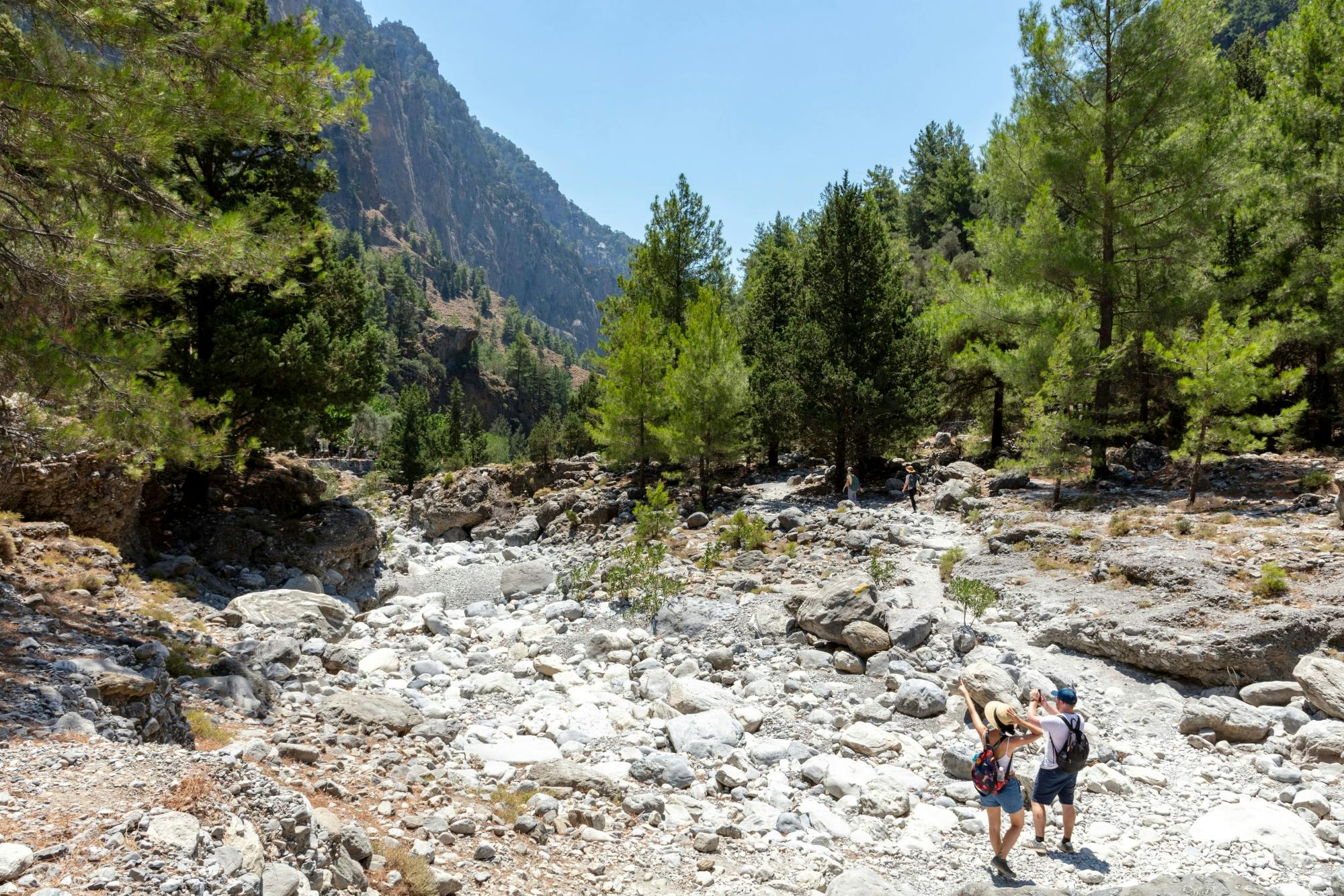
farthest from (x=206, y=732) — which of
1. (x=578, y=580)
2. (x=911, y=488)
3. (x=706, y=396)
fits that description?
(x=706, y=396)

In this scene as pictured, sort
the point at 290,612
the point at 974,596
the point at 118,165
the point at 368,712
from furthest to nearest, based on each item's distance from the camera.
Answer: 1. the point at 974,596
2. the point at 290,612
3. the point at 368,712
4. the point at 118,165

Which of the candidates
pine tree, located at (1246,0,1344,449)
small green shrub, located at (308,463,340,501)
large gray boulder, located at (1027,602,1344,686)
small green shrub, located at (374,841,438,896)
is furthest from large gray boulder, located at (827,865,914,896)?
pine tree, located at (1246,0,1344,449)

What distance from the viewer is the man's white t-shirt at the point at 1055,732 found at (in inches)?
228

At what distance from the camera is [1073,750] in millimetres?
5758

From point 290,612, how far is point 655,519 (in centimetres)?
907

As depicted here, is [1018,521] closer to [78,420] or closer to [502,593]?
[502,593]

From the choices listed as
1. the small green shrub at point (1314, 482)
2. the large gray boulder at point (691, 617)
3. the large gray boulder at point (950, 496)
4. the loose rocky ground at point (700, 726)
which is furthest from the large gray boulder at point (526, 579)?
the small green shrub at point (1314, 482)

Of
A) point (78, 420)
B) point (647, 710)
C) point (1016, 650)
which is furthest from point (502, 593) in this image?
point (1016, 650)

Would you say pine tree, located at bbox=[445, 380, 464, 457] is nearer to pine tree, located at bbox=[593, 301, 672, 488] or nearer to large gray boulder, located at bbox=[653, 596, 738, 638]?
pine tree, located at bbox=[593, 301, 672, 488]

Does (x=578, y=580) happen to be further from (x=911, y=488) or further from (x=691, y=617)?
(x=911, y=488)

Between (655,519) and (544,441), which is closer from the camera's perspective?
(655,519)

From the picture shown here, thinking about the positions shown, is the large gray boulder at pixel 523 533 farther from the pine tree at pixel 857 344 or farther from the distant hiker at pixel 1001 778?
the distant hiker at pixel 1001 778

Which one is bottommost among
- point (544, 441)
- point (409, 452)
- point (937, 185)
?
point (409, 452)

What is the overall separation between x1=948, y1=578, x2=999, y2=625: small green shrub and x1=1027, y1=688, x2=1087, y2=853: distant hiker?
455 centimetres
